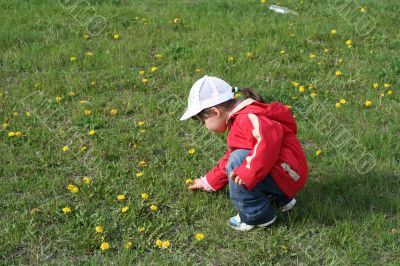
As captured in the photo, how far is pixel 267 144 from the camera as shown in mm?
3303

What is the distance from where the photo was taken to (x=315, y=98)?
17.7 feet

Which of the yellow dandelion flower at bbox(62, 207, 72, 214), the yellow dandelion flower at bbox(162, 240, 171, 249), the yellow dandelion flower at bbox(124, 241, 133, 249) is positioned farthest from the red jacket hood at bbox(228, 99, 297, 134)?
the yellow dandelion flower at bbox(62, 207, 72, 214)

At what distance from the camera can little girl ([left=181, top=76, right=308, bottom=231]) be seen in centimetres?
333

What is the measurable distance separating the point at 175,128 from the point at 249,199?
5.14 ft

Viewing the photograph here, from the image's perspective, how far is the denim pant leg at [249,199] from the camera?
350 cm

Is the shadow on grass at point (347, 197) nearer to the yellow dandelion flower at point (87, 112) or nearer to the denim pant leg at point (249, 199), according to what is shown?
the denim pant leg at point (249, 199)

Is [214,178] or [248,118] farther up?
[248,118]

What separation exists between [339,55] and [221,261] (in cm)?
357

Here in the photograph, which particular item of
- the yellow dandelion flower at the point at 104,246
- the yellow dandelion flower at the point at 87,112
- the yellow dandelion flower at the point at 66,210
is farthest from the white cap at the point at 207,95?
the yellow dandelion flower at the point at 87,112

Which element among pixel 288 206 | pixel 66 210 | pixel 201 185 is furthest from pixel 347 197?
pixel 66 210

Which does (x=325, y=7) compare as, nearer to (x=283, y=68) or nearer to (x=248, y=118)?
(x=283, y=68)

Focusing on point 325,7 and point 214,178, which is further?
point 325,7

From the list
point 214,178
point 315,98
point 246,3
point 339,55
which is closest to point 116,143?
point 214,178

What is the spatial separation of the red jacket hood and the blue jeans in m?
0.25
